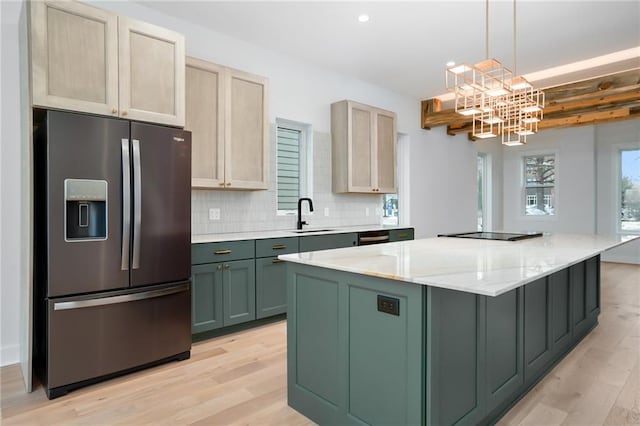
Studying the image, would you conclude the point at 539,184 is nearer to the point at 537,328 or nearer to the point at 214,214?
the point at 537,328

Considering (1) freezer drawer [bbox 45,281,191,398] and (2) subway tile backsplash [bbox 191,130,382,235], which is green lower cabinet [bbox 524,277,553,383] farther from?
(2) subway tile backsplash [bbox 191,130,382,235]

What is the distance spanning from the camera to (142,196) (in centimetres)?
260

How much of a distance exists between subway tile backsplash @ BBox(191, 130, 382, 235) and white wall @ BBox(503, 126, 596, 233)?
15.5 feet

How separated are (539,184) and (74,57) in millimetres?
8789

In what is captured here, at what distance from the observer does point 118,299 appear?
249cm

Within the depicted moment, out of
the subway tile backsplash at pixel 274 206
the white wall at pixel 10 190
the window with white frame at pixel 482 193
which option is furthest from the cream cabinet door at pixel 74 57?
the window with white frame at pixel 482 193

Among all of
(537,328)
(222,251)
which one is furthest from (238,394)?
(537,328)

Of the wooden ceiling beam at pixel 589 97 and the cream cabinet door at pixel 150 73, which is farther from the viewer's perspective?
the wooden ceiling beam at pixel 589 97

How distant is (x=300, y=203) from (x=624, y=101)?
4.38 m

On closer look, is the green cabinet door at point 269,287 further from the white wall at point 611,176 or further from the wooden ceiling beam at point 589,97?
the white wall at point 611,176

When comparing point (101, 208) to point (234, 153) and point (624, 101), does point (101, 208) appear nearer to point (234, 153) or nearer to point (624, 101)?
point (234, 153)

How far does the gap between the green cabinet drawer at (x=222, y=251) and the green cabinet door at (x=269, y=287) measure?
16 cm

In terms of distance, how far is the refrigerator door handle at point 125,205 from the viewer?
251 cm

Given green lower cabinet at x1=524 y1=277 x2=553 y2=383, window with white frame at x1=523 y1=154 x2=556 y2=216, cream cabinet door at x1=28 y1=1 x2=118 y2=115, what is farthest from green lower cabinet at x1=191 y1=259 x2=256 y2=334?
window with white frame at x1=523 y1=154 x2=556 y2=216
